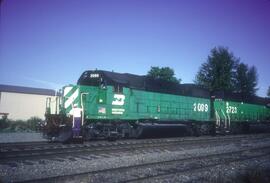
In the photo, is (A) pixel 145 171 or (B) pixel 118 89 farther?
(B) pixel 118 89

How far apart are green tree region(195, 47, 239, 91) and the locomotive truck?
25.1 meters

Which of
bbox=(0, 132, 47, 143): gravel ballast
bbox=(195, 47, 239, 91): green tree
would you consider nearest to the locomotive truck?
Answer: bbox=(0, 132, 47, 143): gravel ballast

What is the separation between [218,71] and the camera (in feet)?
174

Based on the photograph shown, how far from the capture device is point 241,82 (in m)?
57.6

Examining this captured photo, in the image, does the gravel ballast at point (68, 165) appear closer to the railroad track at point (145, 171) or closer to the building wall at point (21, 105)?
the railroad track at point (145, 171)

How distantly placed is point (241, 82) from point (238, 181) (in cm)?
5325

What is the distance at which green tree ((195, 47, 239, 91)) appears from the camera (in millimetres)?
51763

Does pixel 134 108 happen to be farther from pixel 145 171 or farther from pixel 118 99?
pixel 145 171

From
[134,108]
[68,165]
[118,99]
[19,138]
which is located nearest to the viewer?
[68,165]

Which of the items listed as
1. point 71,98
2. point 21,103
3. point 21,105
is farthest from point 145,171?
point 21,103

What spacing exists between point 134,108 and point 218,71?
38581 mm

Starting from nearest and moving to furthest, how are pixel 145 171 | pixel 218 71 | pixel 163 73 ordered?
pixel 145 171, pixel 218 71, pixel 163 73

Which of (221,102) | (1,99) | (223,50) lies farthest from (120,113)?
(223,50)

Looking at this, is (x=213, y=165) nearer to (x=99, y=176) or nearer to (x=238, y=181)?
(x=238, y=181)
